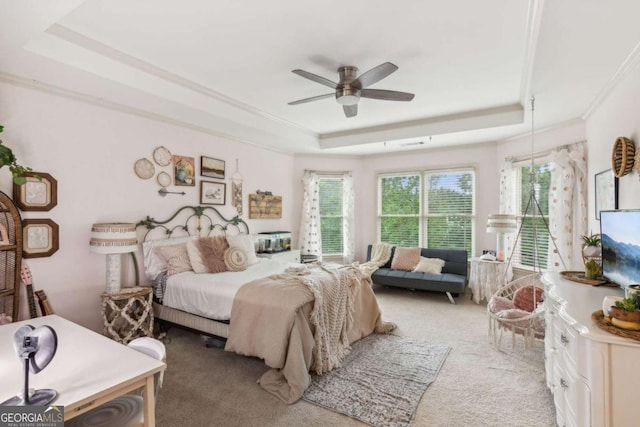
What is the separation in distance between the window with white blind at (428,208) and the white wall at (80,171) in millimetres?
3929

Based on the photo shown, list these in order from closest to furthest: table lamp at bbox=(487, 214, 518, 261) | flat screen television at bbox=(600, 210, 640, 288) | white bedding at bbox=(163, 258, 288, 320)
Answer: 1. flat screen television at bbox=(600, 210, 640, 288)
2. white bedding at bbox=(163, 258, 288, 320)
3. table lamp at bbox=(487, 214, 518, 261)

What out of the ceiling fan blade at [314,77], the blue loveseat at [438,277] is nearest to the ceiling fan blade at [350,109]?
the ceiling fan blade at [314,77]

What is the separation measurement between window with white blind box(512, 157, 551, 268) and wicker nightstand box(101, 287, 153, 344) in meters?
4.71

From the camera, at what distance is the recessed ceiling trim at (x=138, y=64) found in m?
2.45

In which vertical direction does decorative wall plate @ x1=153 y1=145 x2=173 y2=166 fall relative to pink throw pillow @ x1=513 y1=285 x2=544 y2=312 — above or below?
above

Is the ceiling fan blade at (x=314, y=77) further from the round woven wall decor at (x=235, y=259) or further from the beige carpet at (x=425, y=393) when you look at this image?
the beige carpet at (x=425, y=393)

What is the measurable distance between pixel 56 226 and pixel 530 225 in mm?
5869

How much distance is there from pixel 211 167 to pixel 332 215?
269 centimetres

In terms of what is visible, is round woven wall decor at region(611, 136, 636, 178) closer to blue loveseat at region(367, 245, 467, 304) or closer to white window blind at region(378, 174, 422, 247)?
blue loveseat at region(367, 245, 467, 304)

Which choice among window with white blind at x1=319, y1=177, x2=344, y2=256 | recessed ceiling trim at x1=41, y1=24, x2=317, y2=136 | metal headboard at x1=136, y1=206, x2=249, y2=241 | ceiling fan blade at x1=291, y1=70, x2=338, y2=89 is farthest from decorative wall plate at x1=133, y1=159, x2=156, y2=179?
window with white blind at x1=319, y1=177, x2=344, y2=256

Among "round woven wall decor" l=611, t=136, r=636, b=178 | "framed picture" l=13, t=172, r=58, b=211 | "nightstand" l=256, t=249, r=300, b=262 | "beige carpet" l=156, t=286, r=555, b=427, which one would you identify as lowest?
"beige carpet" l=156, t=286, r=555, b=427

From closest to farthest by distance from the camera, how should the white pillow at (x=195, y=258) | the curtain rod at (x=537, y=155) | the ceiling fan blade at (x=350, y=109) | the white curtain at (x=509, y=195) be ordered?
the ceiling fan blade at (x=350, y=109) → the white pillow at (x=195, y=258) → the curtain rod at (x=537, y=155) → the white curtain at (x=509, y=195)

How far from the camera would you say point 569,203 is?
3967mm

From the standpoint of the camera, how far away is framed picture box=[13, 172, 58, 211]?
280 centimetres
